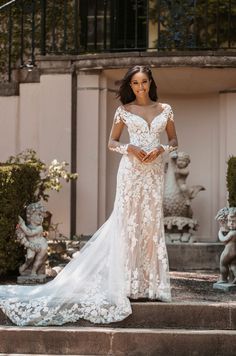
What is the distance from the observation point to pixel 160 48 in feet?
35.3

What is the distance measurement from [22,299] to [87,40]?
18.6ft

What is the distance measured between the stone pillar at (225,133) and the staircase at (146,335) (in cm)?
407

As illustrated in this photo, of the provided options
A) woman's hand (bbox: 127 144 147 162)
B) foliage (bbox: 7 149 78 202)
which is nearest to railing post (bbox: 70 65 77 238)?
foliage (bbox: 7 149 78 202)

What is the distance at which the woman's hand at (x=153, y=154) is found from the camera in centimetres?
699

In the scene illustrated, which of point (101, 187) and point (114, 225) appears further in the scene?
point (101, 187)

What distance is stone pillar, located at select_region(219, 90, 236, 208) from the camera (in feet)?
35.5

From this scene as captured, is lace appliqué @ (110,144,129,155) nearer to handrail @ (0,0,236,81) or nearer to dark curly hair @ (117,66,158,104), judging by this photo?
dark curly hair @ (117,66,158,104)

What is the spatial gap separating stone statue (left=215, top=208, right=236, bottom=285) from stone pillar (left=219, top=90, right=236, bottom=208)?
2.94m

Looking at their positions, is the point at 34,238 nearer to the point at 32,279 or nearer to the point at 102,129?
the point at 32,279

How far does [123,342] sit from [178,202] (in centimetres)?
368

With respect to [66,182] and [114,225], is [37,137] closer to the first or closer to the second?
[66,182]

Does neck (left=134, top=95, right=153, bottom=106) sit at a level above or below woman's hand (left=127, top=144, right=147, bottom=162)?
above

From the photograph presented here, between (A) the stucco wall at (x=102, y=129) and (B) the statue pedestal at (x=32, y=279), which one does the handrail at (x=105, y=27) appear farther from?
(B) the statue pedestal at (x=32, y=279)

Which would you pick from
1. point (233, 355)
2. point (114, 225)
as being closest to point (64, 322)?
point (114, 225)
